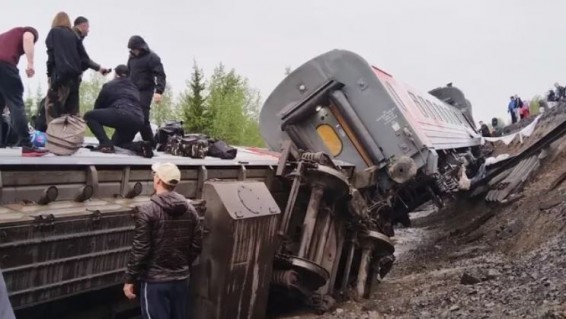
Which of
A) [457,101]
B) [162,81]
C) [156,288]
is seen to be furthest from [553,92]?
[156,288]

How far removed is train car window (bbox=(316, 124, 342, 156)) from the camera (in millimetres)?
8305

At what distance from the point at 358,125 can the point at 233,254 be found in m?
4.28

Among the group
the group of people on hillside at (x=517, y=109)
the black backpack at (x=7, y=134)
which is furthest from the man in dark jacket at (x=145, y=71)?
the group of people on hillside at (x=517, y=109)

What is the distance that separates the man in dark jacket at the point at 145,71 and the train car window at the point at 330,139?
10.1ft

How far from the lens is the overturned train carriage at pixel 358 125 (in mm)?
7695

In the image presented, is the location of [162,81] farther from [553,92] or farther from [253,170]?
[553,92]

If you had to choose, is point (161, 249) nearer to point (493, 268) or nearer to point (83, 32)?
point (83, 32)

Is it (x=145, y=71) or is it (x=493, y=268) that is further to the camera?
(x=493, y=268)

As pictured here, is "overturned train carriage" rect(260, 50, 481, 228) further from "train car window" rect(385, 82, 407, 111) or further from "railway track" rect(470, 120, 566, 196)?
"railway track" rect(470, 120, 566, 196)

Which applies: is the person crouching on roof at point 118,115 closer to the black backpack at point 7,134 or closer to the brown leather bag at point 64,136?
the brown leather bag at point 64,136

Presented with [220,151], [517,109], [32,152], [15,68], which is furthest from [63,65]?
[517,109]

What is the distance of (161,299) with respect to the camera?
3.50 metres

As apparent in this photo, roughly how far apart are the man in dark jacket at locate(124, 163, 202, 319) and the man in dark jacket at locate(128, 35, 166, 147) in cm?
233

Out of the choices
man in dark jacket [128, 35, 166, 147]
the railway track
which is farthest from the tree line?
man in dark jacket [128, 35, 166, 147]
